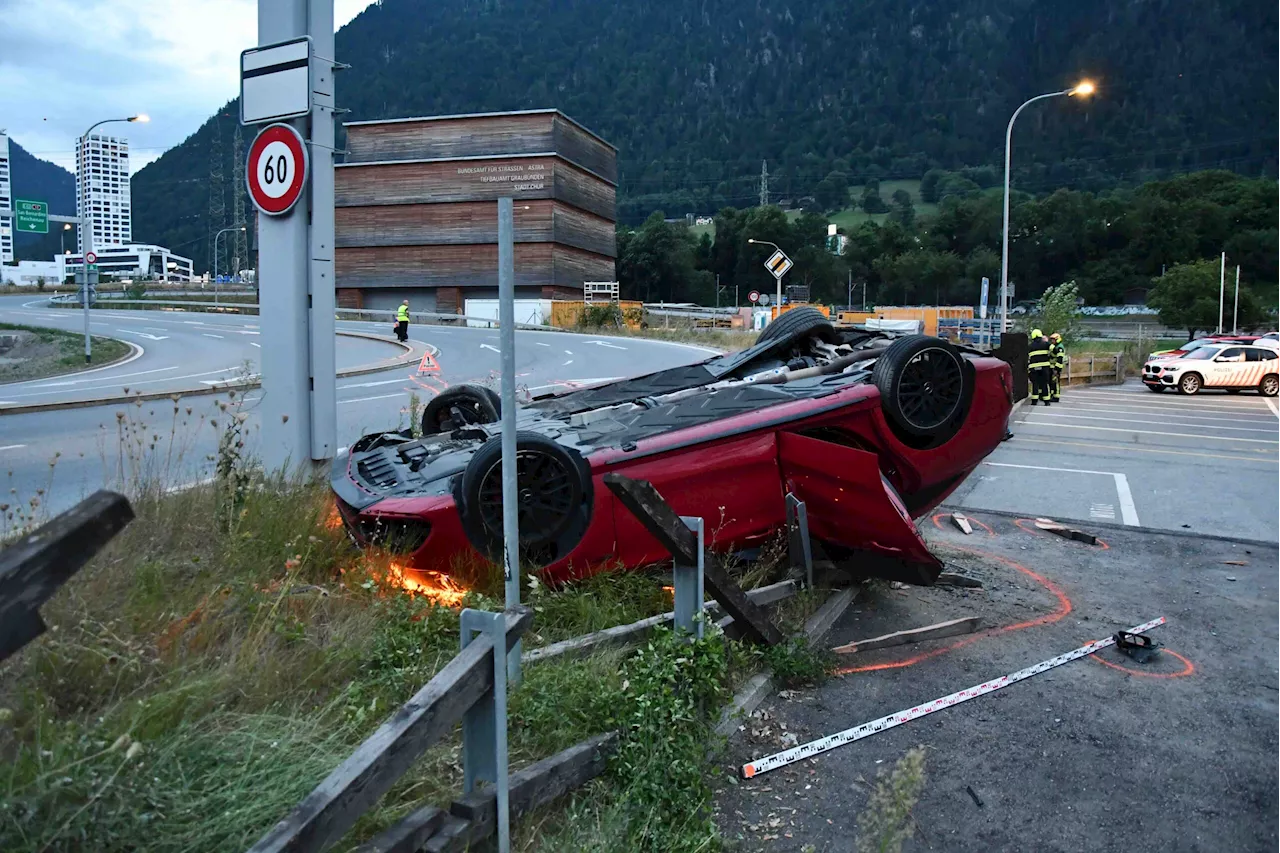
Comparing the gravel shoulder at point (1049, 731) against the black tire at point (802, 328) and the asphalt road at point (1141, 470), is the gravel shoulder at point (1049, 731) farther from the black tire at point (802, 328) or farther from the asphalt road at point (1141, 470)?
the asphalt road at point (1141, 470)

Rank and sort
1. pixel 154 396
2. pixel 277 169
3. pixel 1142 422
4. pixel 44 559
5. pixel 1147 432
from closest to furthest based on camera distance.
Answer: pixel 44 559 → pixel 277 169 → pixel 154 396 → pixel 1147 432 → pixel 1142 422

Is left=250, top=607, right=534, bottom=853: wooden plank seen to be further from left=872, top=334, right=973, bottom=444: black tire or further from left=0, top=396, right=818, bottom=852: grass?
left=872, top=334, right=973, bottom=444: black tire

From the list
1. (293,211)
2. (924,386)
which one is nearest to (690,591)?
(924,386)

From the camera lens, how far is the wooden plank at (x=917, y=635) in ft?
17.6

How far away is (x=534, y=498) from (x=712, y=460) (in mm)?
1064

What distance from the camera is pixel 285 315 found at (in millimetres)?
6047

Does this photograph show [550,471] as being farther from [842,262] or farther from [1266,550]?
[842,262]

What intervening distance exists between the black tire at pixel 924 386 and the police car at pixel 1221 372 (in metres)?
24.6

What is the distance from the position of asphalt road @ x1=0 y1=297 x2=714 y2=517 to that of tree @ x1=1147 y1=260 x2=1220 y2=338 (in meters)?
45.8

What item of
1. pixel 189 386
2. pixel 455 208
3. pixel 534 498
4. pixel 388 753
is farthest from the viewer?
pixel 455 208

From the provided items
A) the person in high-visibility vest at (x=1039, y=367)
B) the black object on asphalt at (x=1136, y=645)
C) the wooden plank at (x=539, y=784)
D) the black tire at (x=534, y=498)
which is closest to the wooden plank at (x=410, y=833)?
the wooden plank at (x=539, y=784)

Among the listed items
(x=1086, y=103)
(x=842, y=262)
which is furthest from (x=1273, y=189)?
(x=1086, y=103)

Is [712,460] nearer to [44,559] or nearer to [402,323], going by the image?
[44,559]

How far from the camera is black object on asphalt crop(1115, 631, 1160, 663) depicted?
17.8 feet
